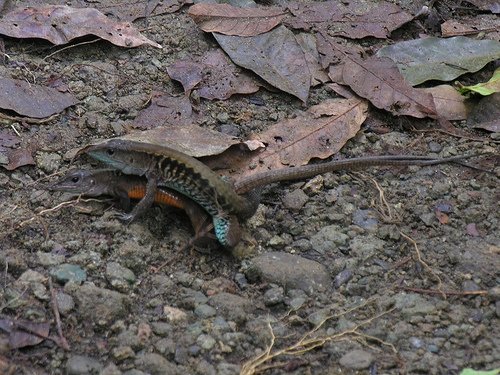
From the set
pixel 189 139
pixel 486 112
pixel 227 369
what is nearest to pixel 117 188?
pixel 189 139

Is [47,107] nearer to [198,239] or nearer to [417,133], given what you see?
[198,239]

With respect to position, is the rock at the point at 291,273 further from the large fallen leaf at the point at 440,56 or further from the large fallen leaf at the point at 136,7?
the large fallen leaf at the point at 136,7

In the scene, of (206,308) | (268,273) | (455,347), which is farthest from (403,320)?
(206,308)

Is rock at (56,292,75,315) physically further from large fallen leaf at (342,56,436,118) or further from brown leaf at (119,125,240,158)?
large fallen leaf at (342,56,436,118)

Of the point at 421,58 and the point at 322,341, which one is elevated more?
the point at 421,58

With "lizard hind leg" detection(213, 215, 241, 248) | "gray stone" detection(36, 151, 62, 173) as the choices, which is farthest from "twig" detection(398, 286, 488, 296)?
"gray stone" detection(36, 151, 62, 173)

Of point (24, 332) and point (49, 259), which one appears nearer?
point (24, 332)

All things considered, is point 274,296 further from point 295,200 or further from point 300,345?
point 295,200
